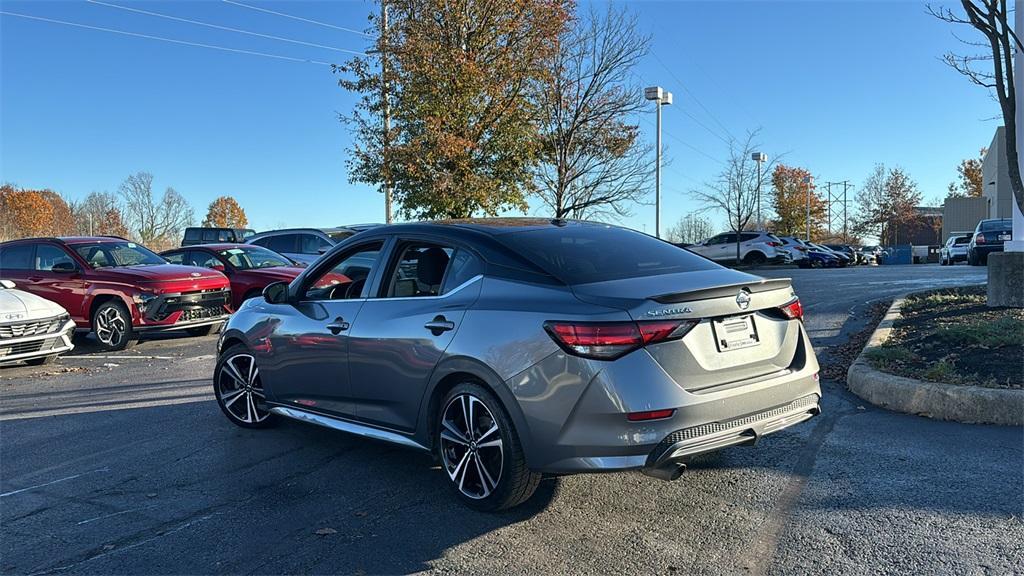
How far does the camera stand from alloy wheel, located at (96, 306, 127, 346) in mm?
10922

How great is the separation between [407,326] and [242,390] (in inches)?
88.1

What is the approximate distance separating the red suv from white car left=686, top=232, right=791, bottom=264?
2443 cm

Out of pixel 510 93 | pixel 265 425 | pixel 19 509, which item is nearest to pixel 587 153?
pixel 510 93

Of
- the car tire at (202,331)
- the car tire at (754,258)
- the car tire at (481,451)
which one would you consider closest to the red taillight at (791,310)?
the car tire at (481,451)

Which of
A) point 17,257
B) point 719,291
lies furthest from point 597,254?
point 17,257

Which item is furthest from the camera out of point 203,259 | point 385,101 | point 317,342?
point 385,101

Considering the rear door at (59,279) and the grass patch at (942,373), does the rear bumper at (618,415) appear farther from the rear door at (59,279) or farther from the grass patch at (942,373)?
the rear door at (59,279)

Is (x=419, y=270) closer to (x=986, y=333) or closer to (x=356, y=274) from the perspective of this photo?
(x=356, y=274)

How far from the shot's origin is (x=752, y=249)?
32.7 meters

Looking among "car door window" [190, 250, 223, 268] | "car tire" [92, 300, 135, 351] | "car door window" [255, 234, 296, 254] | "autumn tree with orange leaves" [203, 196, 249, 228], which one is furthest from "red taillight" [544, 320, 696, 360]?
"autumn tree with orange leaves" [203, 196, 249, 228]

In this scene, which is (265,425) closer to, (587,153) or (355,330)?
(355,330)

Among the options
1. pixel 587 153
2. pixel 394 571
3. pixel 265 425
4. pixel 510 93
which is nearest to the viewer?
pixel 394 571

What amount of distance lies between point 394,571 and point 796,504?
214 centimetres

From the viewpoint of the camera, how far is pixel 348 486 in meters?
4.57
